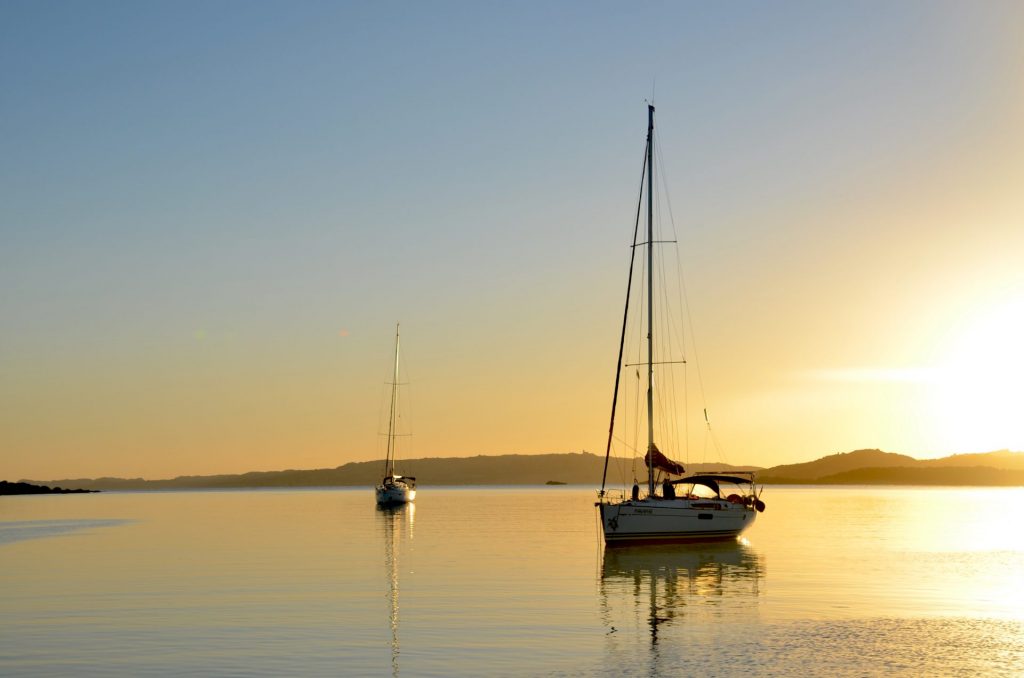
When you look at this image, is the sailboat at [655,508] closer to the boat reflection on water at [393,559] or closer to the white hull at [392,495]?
the boat reflection on water at [393,559]

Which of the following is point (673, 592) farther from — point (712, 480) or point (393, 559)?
point (712, 480)

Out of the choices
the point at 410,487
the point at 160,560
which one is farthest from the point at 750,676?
the point at 410,487

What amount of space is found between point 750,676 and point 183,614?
64.5 ft

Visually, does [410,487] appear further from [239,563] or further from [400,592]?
[400,592]

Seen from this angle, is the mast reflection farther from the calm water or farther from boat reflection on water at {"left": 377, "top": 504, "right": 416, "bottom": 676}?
boat reflection on water at {"left": 377, "top": 504, "right": 416, "bottom": 676}

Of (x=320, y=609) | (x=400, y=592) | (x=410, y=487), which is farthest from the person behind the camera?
(x=410, y=487)

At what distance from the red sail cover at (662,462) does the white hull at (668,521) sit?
192 cm

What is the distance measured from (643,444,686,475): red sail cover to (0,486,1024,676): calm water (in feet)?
15.4

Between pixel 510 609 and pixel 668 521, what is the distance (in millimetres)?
27354

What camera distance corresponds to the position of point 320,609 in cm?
3519

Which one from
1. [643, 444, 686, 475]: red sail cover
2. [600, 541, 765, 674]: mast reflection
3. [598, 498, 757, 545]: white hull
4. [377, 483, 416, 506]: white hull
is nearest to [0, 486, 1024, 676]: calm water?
[600, 541, 765, 674]: mast reflection

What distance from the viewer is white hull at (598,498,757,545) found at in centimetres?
5925

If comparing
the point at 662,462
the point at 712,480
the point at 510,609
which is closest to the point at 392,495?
the point at 712,480

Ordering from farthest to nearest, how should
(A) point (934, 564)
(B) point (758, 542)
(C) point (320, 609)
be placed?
(B) point (758, 542), (A) point (934, 564), (C) point (320, 609)
